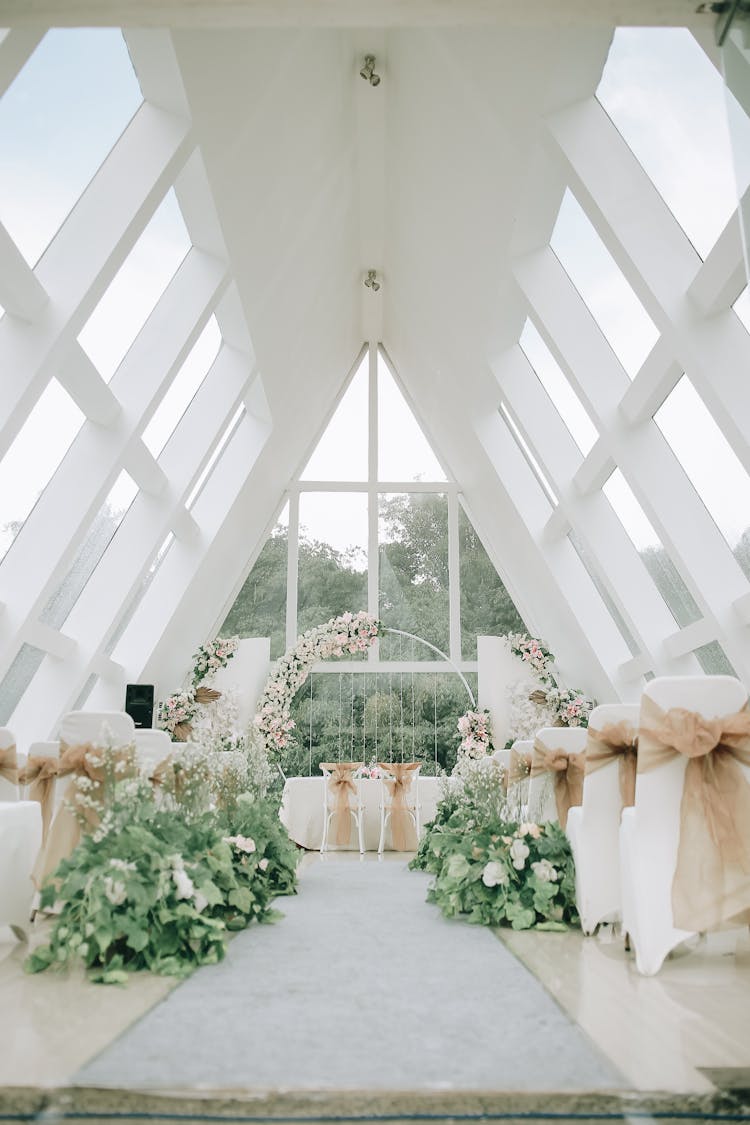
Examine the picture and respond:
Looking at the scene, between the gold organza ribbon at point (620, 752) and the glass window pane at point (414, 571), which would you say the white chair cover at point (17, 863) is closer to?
the gold organza ribbon at point (620, 752)

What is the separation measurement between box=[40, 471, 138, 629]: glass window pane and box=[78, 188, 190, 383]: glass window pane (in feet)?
4.29

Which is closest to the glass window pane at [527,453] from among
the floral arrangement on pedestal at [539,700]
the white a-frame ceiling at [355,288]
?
the white a-frame ceiling at [355,288]

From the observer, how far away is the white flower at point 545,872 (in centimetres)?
423

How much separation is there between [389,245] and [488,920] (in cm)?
686

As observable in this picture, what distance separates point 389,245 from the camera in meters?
9.36

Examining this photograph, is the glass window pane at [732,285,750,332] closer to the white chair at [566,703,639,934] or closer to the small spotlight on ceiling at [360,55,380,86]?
the white chair at [566,703,639,934]

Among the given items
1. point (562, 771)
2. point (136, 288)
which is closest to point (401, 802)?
point (562, 771)

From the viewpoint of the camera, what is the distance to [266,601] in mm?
11500

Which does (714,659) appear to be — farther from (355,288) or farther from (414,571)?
(355,288)

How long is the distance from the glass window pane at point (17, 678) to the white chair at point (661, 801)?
4540 millimetres

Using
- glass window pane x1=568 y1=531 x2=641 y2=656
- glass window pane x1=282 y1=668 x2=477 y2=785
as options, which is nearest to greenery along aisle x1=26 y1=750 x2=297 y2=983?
glass window pane x1=568 y1=531 x2=641 y2=656

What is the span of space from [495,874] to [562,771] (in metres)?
0.82

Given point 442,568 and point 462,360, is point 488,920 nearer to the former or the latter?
point 462,360

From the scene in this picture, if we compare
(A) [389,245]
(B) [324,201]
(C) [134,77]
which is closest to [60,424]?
(C) [134,77]
